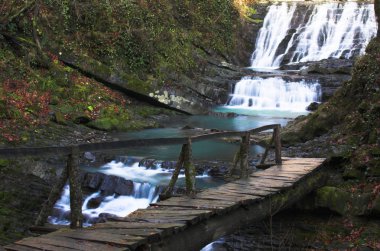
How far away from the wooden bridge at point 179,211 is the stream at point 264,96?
4.87 feet

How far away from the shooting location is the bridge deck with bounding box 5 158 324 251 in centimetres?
457

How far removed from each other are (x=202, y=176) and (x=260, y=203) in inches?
190

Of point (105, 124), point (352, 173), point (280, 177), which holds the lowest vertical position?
point (280, 177)

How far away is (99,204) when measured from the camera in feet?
33.9

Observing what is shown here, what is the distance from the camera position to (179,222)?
5.45 m

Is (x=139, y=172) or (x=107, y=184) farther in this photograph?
(x=139, y=172)

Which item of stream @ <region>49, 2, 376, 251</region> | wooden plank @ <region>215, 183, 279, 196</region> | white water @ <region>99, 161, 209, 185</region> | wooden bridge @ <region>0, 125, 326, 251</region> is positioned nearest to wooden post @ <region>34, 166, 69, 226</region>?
wooden bridge @ <region>0, 125, 326, 251</region>

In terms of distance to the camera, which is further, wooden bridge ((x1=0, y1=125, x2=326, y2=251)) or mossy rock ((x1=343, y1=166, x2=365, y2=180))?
mossy rock ((x1=343, y1=166, x2=365, y2=180))

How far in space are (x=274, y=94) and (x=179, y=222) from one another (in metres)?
21.5

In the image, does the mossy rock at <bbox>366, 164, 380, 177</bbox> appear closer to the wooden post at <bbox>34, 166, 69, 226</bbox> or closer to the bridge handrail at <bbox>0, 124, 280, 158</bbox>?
the bridge handrail at <bbox>0, 124, 280, 158</bbox>

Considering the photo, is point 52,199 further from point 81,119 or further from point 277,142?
point 81,119

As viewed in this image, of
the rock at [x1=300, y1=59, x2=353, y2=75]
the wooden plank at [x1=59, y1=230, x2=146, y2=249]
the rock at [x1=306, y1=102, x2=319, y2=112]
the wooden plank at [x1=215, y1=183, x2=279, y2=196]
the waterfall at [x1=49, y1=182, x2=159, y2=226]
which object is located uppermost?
the rock at [x1=300, y1=59, x2=353, y2=75]

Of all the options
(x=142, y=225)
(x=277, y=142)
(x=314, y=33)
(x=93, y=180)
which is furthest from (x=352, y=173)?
(x=314, y=33)

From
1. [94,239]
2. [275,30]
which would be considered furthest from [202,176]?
[275,30]
